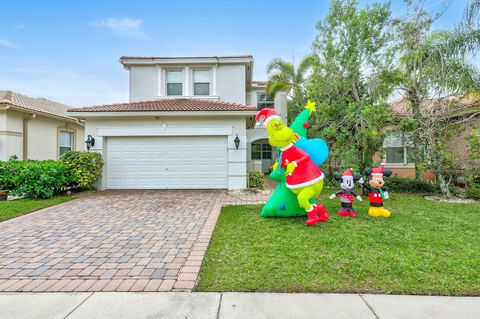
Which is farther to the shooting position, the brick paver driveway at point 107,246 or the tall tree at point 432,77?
the tall tree at point 432,77

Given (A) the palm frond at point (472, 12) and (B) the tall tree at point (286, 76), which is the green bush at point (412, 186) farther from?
(B) the tall tree at point (286, 76)

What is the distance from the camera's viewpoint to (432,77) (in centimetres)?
878

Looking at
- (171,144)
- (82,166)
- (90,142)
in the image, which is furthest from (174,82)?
(82,166)

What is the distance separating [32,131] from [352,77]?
16.1m

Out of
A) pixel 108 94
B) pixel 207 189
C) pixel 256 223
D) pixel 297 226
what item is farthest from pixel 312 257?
pixel 108 94

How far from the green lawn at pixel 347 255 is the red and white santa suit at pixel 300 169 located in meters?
0.95

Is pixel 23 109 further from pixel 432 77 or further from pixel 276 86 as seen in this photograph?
pixel 432 77

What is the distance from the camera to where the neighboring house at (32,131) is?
1155 centimetres

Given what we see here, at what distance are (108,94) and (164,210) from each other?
24852 mm

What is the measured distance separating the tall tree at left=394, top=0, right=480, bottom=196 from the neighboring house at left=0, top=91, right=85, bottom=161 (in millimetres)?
16456

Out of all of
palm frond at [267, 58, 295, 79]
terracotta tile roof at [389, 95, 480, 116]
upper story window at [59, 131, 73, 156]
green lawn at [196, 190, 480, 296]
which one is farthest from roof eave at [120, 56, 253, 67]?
green lawn at [196, 190, 480, 296]

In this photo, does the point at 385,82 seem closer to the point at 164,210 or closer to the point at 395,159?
the point at 395,159

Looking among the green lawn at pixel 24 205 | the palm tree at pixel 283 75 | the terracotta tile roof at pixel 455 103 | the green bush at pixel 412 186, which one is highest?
the palm tree at pixel 283 75

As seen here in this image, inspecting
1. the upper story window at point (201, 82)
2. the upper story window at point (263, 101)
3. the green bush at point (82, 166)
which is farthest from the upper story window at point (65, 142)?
the upper story window at point (263, 101)
